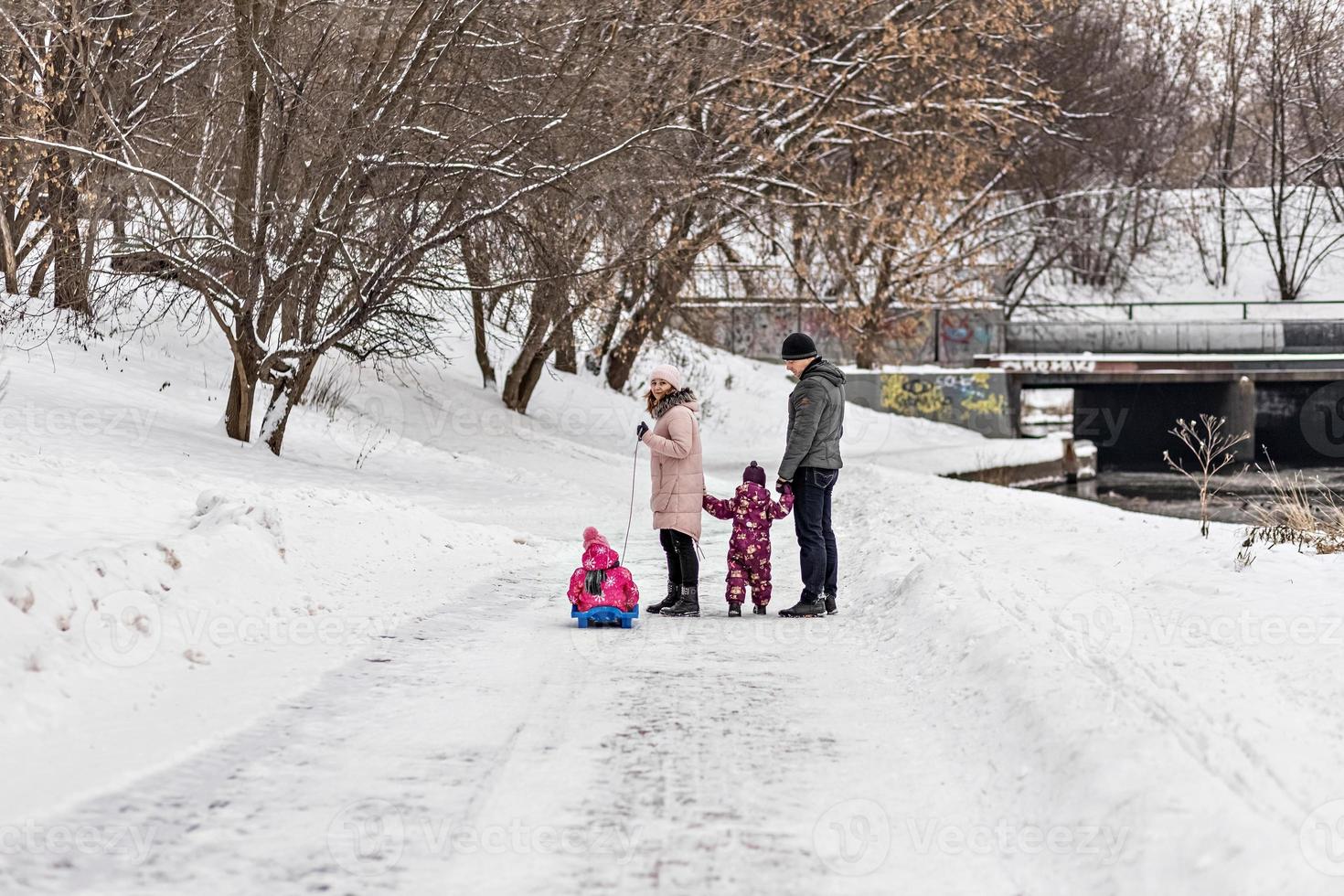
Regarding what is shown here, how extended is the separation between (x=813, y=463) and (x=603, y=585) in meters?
1.71

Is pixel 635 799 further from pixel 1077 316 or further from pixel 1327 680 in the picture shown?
pixel 1077 316

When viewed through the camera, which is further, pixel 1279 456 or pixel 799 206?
pixel 1279 456

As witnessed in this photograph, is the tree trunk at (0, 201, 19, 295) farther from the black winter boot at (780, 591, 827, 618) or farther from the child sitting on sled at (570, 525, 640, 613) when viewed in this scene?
the black winter boot at (780, 591, 827, 618)

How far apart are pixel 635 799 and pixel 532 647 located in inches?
119

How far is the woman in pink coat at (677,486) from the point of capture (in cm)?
913

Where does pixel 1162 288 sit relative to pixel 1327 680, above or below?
above

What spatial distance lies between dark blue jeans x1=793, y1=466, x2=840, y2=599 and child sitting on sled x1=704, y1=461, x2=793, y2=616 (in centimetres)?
10

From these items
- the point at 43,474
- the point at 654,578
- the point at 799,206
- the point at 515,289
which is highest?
the point at 799,206

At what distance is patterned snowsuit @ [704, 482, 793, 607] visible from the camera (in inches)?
366

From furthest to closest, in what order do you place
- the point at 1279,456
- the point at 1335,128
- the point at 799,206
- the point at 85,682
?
the point at 1335,128
the point at 1279,456
the point at 799,206
the point at 85,682

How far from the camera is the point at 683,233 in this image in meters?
22.6

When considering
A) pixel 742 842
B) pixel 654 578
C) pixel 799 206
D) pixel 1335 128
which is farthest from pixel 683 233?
pixel 1335 128

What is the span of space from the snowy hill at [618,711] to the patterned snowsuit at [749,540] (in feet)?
0.78

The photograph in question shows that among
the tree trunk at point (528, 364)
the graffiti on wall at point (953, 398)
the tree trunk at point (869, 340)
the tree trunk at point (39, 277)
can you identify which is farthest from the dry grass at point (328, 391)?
the graffiti on wall at point (953, 398)
